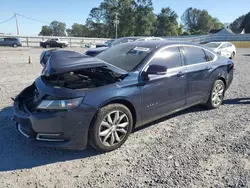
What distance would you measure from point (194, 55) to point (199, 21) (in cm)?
12092

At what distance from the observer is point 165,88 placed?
13.6 feet

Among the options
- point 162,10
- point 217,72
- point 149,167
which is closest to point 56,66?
point 149,167

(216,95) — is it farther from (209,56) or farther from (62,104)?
(62,104)

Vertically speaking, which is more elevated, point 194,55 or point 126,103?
point 194,55

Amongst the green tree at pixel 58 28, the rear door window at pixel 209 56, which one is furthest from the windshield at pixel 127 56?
the green tree at pixel 58 28

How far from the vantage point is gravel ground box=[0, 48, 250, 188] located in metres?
2.89

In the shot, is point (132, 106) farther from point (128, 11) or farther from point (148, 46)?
point (128, 11)

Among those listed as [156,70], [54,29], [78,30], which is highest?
[54,29]

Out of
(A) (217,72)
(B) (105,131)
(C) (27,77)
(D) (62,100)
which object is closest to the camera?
(D) (62,100)

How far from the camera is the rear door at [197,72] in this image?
467 centimetres

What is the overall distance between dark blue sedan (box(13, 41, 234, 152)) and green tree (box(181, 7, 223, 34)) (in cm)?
11063

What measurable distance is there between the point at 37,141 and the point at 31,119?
31 centimetres

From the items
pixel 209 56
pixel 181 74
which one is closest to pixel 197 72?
pixel 181 74

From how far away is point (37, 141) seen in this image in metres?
3.22
